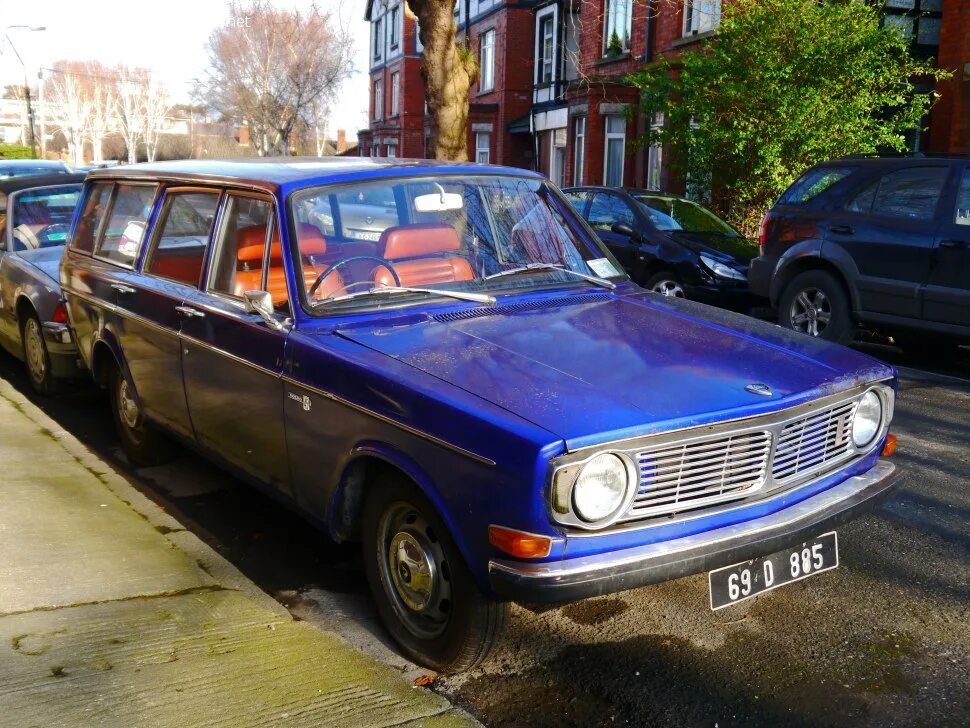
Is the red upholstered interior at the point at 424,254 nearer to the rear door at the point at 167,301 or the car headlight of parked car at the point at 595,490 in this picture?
the rear door at the point at 167,301

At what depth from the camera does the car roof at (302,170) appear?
451cm

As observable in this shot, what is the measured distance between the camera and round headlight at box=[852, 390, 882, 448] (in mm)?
3875

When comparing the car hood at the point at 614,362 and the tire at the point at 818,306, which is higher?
the car hood at the point at 614,362

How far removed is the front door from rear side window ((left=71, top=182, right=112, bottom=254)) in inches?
75.0

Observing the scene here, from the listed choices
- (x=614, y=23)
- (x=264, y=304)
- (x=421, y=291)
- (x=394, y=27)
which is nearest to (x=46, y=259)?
(x=264, y=304)

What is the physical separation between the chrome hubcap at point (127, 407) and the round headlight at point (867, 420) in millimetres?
3964

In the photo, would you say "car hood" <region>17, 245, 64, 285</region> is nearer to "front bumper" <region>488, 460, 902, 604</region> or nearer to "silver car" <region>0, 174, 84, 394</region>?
"silver car" <region>0, 174, 84, 394</region>

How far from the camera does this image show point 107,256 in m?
6.15

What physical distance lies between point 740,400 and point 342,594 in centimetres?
201

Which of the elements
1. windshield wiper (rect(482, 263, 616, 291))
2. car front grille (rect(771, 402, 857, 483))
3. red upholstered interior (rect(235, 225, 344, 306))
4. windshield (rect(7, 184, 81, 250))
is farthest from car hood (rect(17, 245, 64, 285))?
car front grille (rect(771, 402, 857, 483))

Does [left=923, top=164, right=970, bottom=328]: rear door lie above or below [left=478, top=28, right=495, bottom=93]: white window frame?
below

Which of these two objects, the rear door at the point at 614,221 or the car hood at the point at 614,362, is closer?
the car hood at the point at 614,362

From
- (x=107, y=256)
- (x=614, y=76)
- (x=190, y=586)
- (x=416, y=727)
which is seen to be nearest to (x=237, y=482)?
(x=107, y=256)

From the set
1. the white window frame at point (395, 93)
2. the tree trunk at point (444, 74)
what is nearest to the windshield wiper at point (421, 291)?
the tree trunk at point (444, 74)
